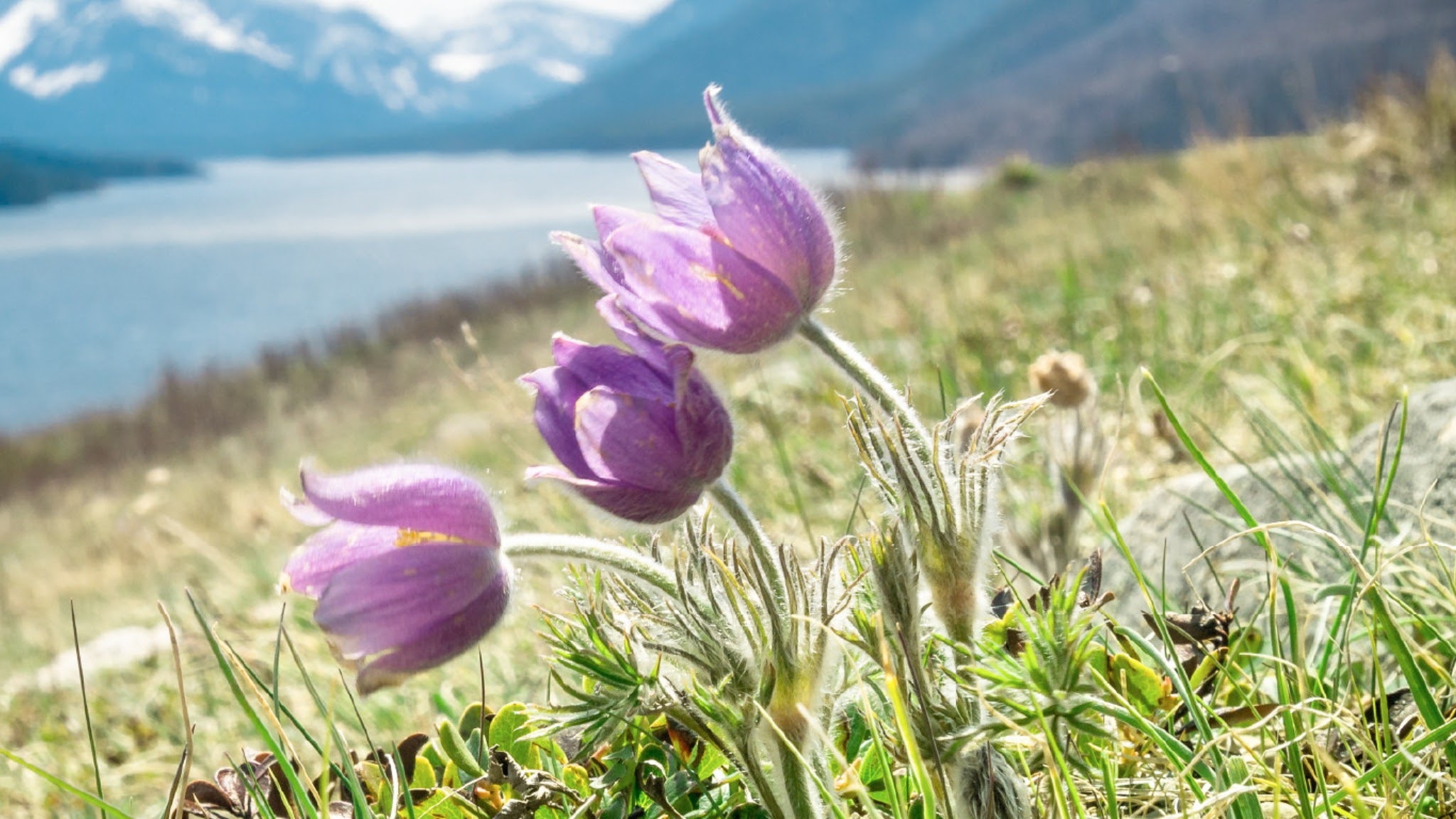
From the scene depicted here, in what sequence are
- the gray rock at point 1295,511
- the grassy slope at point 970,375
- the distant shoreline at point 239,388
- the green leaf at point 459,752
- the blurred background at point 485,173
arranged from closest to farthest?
the green leaf at point 459,752, the gray rock at point 1295,511, the grassy slope at point 970,375, the distant shoreline at point 239,388, the blurred background at point 485,173

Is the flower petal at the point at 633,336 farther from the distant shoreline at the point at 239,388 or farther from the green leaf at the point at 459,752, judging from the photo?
the distant shoreline at the point at 239,388

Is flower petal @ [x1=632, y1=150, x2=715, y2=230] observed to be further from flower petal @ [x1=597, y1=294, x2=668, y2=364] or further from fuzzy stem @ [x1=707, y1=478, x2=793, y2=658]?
fuzzy stem @ [x1=707, y1=478, x2=793, y2=658]

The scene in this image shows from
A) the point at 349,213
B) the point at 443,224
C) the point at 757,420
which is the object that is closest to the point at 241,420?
the point at 757,420

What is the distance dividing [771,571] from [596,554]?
0.14 meters

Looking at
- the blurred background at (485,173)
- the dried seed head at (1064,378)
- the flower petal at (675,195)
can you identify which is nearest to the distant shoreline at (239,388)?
the blurred background at (485,173)

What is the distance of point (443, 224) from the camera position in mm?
84312

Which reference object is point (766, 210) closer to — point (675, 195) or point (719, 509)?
point (675, 195)

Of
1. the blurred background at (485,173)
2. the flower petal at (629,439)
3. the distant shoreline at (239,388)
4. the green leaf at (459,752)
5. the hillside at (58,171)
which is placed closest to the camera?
the flower petal at (629,439)

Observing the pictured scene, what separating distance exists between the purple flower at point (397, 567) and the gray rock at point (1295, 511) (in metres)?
0.81

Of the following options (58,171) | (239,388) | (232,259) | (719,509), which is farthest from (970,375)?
(58,171)

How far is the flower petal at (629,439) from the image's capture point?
778 mm

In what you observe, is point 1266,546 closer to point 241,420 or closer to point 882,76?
point 241,420

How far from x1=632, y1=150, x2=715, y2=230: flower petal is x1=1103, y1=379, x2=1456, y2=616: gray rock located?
71cm

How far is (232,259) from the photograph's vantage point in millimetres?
67312
